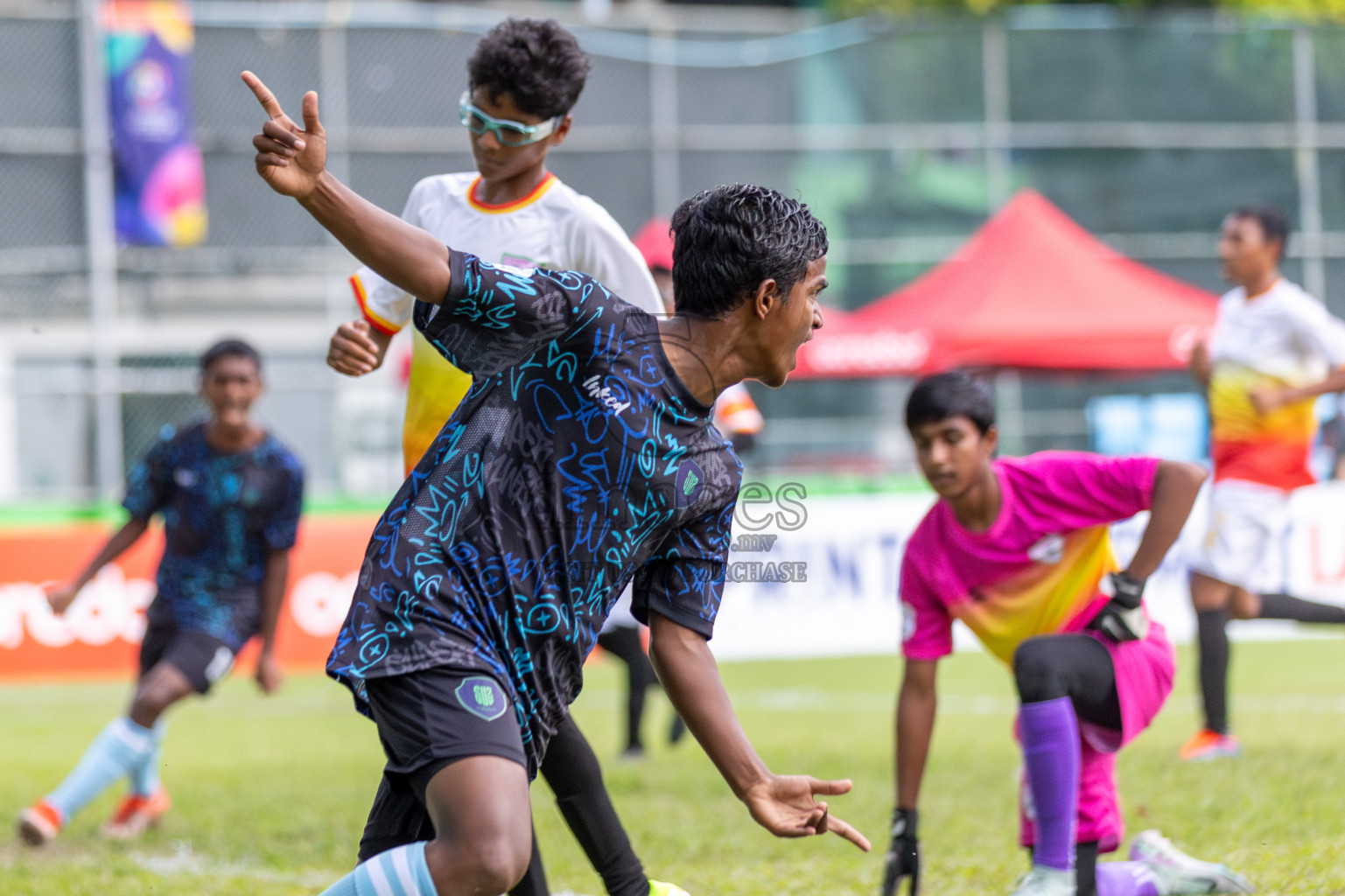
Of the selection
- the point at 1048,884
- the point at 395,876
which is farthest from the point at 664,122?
the point at 395,876

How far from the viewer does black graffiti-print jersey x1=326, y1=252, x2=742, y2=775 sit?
266cm

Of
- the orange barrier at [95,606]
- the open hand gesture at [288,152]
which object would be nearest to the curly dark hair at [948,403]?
the open hand gesture at [288,152]

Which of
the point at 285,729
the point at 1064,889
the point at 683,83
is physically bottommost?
the point at 285,729

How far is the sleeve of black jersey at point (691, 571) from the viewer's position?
294 centimetres

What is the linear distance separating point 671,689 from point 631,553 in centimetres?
29

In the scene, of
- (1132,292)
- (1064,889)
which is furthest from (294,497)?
(1132,292)

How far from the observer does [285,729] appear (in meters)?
9.09

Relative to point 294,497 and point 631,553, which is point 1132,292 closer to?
point 294,497

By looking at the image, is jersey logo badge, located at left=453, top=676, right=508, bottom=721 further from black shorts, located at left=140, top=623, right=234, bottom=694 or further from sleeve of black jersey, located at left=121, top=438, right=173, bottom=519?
sleeve of black jersey, located at left=121, top=438, right=173, bottom=519

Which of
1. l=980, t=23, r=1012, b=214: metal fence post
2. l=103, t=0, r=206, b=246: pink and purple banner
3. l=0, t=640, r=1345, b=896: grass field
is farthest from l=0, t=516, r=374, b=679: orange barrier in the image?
l=980, t=23, r=1012, b=214: metal fence post

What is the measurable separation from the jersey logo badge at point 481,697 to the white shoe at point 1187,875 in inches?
88.2

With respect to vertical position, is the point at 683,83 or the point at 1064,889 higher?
the point at 683,83

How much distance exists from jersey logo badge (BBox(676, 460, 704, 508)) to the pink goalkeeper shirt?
1.50 m

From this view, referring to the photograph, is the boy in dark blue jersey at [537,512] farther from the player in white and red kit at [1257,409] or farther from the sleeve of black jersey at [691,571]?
the player in white and red kit at [1257,409]
